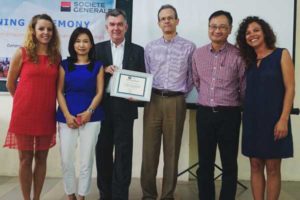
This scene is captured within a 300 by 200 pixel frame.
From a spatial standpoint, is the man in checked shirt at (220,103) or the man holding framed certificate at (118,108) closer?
the man in checked shirt at (220,103)

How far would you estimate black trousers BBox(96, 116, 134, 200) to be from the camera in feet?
9.36

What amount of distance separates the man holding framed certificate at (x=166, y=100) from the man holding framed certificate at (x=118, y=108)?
0.55 ft

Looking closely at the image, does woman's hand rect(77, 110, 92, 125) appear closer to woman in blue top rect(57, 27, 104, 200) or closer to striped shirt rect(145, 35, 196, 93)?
woman in blue top rect(57, 27, 104, 200)

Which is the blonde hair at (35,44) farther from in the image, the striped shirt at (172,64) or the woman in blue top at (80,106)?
the striped shirt at (172,64)

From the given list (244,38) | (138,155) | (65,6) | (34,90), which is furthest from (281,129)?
(65,6)

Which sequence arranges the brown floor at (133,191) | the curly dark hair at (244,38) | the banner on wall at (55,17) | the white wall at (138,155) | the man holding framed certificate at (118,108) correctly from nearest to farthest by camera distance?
the curly dark hair at (244,38), the man holding framed certificate at (118,108), the brown floor at (133,191), the banner on wall at (55,17), the white wall at (138,155)

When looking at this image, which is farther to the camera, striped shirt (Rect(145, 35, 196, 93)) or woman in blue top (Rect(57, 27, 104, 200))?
striped shirt (Rect(145, 35, 196, 93))

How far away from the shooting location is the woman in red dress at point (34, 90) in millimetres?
2576

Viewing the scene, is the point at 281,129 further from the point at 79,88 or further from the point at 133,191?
the point at 133,191

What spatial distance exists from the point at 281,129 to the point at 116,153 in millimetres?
1301

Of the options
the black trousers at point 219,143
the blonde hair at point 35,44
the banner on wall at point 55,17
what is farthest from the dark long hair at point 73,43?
the banner on wall at point 55,17

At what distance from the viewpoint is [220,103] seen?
2.71 meters


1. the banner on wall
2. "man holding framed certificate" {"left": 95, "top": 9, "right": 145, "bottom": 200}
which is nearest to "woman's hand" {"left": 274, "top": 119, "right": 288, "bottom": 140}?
"man holding framed certificate" {"left": 95, "top": 9, "right": 145, "bottom": 200}

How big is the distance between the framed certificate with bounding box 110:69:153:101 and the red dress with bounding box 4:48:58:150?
472mm
